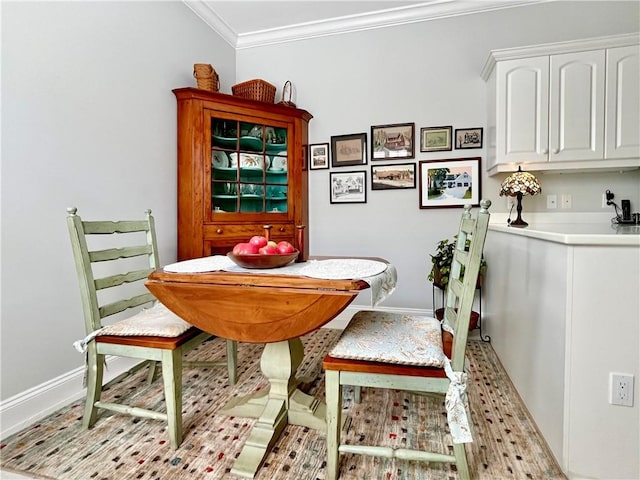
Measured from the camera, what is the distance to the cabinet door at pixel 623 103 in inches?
90.5

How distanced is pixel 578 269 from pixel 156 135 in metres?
2.58

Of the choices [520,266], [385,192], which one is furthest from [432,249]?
[520,266]

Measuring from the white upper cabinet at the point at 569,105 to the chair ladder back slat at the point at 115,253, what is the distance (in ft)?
8.03

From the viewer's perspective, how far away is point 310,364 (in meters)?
2.27

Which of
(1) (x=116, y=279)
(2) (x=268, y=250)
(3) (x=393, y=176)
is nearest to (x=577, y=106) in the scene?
(3) (x=393, y=176)

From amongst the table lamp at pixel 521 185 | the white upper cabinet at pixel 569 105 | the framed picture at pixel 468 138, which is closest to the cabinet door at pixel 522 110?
the white upper cabinet at pixel 569 105

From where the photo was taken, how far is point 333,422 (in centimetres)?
124

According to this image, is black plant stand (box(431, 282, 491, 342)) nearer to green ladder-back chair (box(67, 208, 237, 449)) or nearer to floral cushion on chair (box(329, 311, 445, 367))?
floral cushion on chair (box(329, 311, 445, 367))

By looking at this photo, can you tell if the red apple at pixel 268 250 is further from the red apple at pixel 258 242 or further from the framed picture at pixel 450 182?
the framed picture at pixel 450 182

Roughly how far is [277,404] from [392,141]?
7.71 feet

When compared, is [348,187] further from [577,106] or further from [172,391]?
[172,391]

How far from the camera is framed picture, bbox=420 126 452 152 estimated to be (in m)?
2.92

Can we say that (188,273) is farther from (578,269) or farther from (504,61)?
(504,61)

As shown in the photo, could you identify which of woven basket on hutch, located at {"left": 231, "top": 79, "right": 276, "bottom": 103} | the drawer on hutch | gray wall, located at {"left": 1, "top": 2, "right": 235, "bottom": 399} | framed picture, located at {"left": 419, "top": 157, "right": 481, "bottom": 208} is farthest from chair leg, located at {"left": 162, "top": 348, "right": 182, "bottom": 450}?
framed picture, located at {"left": 419, "top": 157, "right": 481, "bottom": 208}
